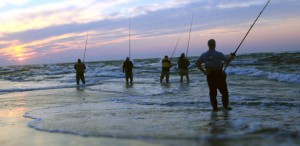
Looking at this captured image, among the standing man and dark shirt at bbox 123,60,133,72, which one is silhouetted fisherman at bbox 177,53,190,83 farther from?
the standing man

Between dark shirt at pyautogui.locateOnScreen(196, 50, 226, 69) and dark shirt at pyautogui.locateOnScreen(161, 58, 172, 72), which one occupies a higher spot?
dark shirt at pyautogui.locateOnScreen(196, 50, 226, 69)

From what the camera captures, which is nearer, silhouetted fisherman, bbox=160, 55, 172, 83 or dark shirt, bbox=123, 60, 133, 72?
silhouetted fisherman, bbox=160, 55, 172, 83

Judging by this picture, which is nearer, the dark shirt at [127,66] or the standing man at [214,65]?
the standing man at [214,65]

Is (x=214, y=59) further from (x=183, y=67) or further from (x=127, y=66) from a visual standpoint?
(x=127, y=66)

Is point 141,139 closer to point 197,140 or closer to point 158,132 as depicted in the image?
point 158,132

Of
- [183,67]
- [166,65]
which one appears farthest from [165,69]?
[183,67]

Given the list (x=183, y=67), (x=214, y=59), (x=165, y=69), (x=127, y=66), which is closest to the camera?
(x=214, y=59)

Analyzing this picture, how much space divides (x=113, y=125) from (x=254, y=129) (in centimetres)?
234

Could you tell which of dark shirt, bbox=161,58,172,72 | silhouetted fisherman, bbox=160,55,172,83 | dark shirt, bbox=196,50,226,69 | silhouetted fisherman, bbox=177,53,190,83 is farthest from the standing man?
dark shirt, bbox=161,58,172,72

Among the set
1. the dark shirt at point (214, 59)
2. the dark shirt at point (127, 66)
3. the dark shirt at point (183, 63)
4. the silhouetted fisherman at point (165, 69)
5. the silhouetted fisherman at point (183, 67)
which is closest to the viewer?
the dark shirt at point (214, 59)

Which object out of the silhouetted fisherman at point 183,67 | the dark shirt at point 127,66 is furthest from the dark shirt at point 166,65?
the dark shirt at point 127,66

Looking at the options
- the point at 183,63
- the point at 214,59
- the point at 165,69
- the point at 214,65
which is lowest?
the point at 165,69

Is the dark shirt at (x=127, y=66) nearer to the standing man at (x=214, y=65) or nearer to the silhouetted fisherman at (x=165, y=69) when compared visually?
the silhouetted fisherman at (x=165, y=69)

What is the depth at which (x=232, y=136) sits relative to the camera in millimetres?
4730
